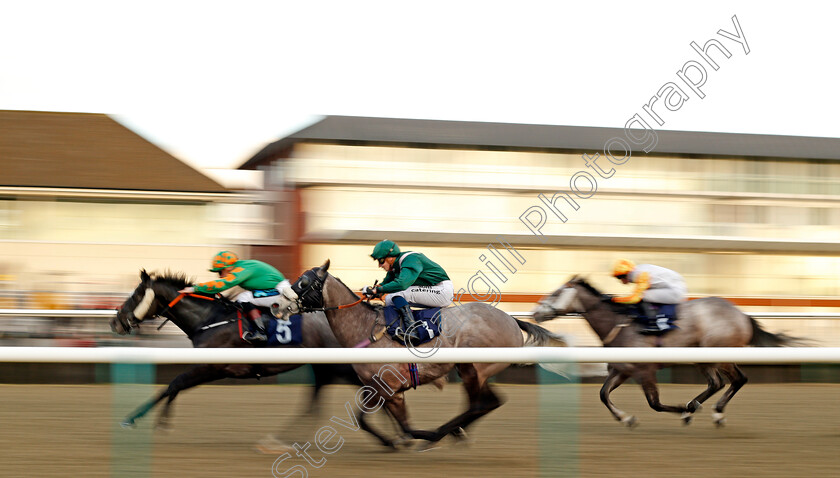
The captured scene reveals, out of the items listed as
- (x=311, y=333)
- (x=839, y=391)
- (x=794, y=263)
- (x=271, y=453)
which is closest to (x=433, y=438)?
(x=271, y=453)

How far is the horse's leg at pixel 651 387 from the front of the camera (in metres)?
2.58

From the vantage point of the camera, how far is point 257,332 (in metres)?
5.39

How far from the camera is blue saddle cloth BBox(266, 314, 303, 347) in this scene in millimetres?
5207

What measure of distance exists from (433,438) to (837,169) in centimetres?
1216

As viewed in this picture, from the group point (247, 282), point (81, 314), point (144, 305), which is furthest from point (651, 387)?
point (81, 314)

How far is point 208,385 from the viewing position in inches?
103

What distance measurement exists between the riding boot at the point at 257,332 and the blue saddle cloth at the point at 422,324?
103cm

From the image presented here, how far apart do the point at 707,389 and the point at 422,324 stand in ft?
7.37

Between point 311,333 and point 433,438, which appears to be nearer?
point 433,438

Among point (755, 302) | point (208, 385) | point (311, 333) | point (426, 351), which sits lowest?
point (755, 302)

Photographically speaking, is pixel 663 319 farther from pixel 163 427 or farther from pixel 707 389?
pixel 163 427

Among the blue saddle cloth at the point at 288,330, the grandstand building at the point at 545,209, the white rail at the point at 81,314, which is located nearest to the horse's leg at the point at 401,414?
the blue saddle cloth at the point at 288,330

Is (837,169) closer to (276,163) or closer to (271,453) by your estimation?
(276,163)

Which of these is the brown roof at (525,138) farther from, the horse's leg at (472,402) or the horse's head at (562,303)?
the horse's leg at (472,402)
